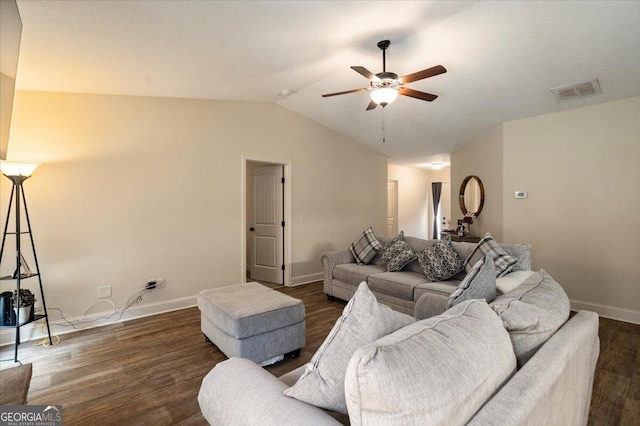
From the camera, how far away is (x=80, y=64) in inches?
103

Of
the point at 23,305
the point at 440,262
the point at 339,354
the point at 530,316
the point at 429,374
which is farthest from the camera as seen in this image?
the point at 440,262

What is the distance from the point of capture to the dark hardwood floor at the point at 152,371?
6.34 feet

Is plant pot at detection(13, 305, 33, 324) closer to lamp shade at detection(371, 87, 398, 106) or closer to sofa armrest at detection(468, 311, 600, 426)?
sofa armrest at detection(468, 311, 600, 426)

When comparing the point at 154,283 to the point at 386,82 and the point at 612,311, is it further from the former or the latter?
the point at 612,311

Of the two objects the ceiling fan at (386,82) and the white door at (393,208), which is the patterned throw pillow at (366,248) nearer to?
the ceiling fan at (386,82)

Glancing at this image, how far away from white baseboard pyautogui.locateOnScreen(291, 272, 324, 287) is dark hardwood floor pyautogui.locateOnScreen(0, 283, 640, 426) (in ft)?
4.95

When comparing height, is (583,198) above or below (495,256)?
above

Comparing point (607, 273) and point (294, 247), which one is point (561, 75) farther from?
point (294, 247)

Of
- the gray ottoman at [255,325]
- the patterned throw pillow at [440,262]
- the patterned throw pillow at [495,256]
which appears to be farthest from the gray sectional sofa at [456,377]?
the patterned throw pillow at [440,262]

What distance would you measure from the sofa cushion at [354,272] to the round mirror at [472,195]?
7.10 feet

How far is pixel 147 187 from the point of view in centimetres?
367

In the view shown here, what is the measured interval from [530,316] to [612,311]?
138 inches

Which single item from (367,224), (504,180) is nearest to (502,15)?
(504,180)

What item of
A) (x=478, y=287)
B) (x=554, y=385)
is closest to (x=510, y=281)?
(x=478, y=287)
